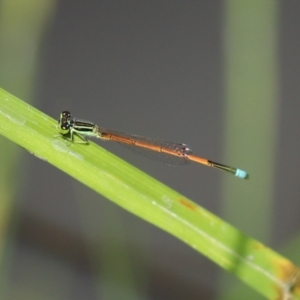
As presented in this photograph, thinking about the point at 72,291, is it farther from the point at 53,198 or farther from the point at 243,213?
the point at 243,213

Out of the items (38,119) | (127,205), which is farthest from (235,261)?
(38,119)

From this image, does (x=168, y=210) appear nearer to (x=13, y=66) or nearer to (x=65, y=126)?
(x=65, y=126)

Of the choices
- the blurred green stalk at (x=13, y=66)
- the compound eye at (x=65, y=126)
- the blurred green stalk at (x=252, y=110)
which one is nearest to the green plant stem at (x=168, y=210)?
the compound eye at (x=65, y=126)

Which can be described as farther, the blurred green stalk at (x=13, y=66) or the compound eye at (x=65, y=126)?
the blurred green stalk at (x=13, y=66)

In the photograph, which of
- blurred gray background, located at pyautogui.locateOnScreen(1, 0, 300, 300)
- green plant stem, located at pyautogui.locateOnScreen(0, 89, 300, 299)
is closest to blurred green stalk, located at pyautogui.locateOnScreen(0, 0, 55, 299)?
blurred gray background, located at pyautogui.locateOnScreen(1, 0, 300, 300)

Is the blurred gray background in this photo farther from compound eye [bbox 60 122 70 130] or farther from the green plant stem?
the green plant stem

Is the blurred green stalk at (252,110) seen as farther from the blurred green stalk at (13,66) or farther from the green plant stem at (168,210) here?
the green plant stem at (168,210)

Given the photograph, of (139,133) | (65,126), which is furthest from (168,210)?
(139,133)

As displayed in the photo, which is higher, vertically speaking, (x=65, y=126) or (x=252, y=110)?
(x=252, y=110)

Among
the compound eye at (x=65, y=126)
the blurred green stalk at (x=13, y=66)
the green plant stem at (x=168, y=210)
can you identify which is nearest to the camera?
the green plant stem at (x=168, y=210)
